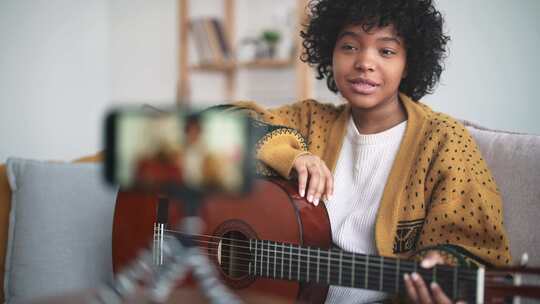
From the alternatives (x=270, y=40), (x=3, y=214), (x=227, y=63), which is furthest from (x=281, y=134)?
(x=227, y=63)

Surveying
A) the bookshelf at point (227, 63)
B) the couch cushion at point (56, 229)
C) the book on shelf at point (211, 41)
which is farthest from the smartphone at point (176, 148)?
the book on shelf at point (211, 41)

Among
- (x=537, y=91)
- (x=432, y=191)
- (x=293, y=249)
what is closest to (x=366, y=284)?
(x=293, y=249)

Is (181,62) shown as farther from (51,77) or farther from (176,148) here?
(176,148)

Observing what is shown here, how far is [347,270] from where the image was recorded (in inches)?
38.4

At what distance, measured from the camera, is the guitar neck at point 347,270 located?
0.87m

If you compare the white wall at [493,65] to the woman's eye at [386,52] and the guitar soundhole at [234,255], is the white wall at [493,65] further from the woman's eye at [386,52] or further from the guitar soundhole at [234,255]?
the guitar soundhole at [234,255]

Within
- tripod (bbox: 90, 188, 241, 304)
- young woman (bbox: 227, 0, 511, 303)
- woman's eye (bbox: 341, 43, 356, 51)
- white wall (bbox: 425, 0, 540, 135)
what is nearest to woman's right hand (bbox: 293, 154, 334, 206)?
young woman (bbox: 227, 0, 511, 303)

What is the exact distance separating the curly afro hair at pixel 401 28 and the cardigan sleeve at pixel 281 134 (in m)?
0.19

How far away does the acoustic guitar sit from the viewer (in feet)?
3.11

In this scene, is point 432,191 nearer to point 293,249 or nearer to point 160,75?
point 293,249

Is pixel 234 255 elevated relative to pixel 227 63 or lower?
lower

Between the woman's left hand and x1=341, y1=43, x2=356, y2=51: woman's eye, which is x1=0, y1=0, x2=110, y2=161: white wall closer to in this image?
x1=341, y1=43, x2=356, y2=51: woman's eye

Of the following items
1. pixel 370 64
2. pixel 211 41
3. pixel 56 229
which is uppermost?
pixel 211 41

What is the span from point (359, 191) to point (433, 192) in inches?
7.4
